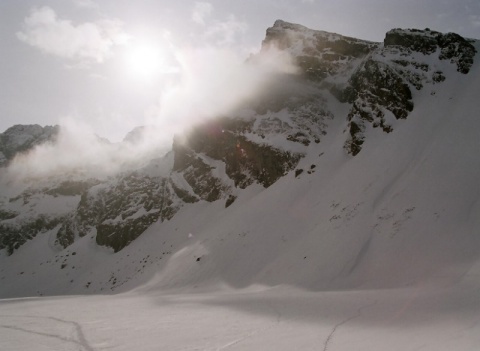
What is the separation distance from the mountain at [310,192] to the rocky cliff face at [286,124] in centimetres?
31

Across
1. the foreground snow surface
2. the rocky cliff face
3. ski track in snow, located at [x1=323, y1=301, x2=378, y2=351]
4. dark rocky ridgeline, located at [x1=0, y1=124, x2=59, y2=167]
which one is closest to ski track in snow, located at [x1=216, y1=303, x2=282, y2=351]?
the foreground snow surface

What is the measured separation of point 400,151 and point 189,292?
31.6 meters

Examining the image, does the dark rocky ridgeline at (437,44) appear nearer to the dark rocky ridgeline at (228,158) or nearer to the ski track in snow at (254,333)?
the dark rocky ridgeline at (228,158)

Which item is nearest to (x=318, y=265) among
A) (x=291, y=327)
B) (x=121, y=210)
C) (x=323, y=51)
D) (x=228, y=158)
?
(x=291, y=327)

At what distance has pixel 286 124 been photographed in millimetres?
71188

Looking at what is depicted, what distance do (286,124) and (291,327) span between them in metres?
60.0

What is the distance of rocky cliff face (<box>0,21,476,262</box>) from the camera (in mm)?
57031

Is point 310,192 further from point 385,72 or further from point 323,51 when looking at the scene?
point 323,51

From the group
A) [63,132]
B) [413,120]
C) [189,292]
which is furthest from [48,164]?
[413,120]

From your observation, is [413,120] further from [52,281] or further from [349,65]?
[52,281]

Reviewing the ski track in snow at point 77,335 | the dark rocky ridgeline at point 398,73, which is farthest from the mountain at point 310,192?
the ski track in snow at point 77,335

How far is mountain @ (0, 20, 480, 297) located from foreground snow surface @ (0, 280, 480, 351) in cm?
613

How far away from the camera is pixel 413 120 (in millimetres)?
50062

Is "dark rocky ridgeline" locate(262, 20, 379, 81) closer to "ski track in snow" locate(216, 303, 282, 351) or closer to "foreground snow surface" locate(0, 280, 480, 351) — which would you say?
"foreground snow surface" locate(0, 280, 480, 351)
